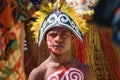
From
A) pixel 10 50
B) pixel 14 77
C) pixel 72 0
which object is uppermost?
pixel 72 0

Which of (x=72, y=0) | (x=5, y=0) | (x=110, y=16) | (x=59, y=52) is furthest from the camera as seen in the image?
(x=72, y=0)

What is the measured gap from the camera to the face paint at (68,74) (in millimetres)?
3523

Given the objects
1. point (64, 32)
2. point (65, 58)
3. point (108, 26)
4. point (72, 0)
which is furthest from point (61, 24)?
point (108, 26)

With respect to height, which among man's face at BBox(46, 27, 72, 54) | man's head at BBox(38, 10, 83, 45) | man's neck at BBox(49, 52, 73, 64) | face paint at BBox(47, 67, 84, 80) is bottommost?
face paint at BBox(47, 67, 84, 80)

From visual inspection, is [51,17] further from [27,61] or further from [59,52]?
[27,61]

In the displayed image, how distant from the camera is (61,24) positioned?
3582 mm

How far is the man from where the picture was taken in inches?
139

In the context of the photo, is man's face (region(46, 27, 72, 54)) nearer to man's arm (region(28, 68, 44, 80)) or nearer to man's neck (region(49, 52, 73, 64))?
man's neck (region(49, 52, 73, 64))

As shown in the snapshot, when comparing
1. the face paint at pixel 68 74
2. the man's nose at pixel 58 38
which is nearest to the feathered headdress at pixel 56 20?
the man's nose at pixel 58 38

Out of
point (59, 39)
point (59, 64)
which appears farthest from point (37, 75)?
point (59, 39)

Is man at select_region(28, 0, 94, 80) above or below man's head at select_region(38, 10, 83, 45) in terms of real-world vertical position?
below

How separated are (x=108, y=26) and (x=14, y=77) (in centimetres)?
89

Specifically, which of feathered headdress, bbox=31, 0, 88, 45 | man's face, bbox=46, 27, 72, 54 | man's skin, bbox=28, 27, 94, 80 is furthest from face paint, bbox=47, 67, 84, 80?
feathered headdress, bbox=31, 0, 88, 45

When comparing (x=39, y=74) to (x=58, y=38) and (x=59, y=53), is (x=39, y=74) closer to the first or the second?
(x=59, y=53)
